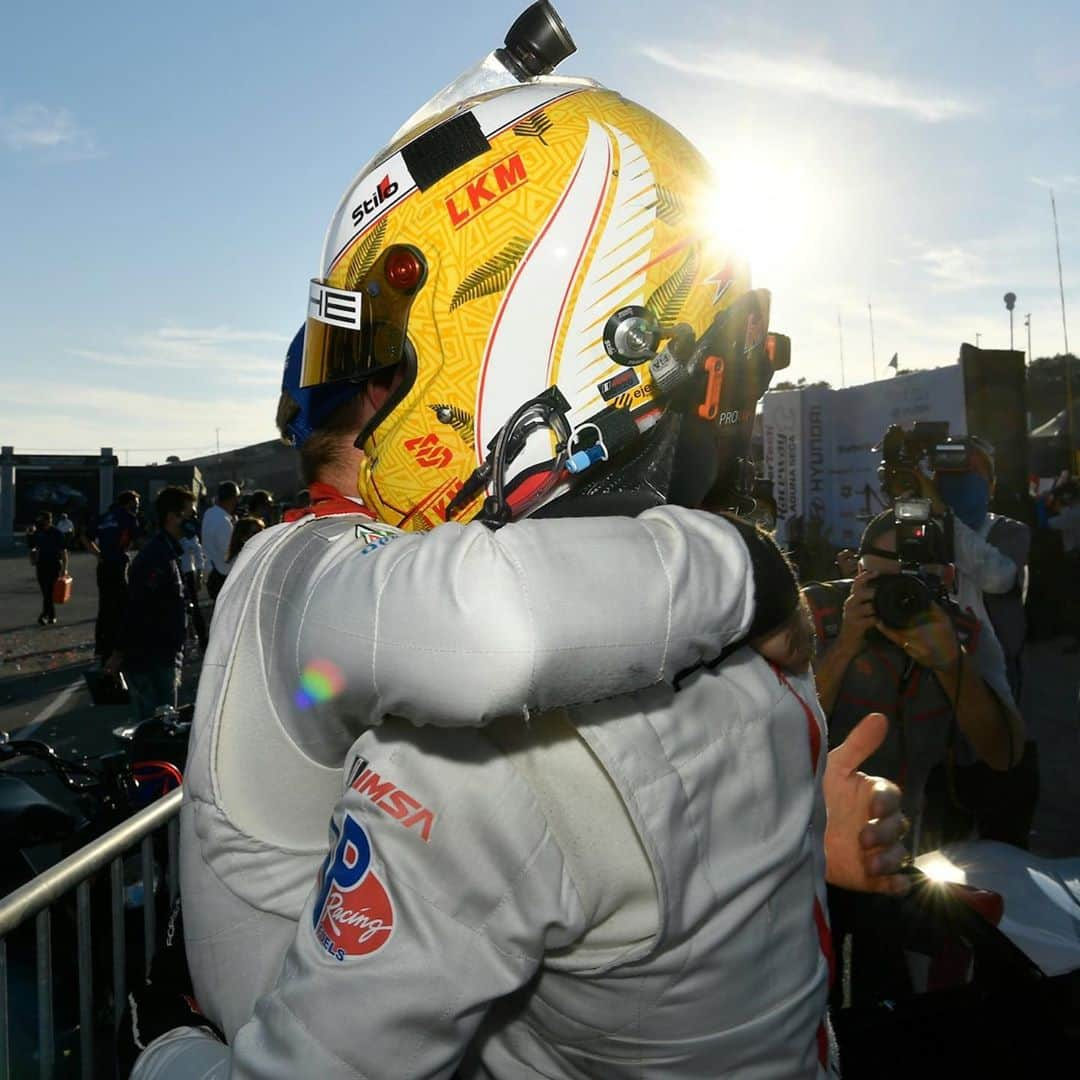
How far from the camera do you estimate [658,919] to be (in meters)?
0.97

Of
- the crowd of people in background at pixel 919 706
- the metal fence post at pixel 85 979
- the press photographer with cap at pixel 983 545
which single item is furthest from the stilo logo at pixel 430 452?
the press photographer with cap at pixel 983 545

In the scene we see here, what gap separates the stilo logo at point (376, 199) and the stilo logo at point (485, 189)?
110 millimetres

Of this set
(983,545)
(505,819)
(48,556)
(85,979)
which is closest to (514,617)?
(505,819)

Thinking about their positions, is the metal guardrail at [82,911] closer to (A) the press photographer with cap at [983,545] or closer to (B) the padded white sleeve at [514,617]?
(B) the padded white sleeve at [514,617]

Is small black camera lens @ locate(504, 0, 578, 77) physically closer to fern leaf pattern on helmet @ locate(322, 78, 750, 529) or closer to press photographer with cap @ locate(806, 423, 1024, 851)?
fern leaf pattern on helmet @ locate(322, 78, 750, 529)

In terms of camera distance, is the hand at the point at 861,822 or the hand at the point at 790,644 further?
the hand at the point at 861,822

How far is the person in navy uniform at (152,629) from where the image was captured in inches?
283

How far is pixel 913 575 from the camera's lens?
313 centimetres

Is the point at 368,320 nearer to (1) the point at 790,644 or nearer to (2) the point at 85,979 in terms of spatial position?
(1) the point at 790,644

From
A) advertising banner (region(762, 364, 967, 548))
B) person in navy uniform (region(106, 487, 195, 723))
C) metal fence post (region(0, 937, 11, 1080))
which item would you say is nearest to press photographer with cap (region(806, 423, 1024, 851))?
metal fence post (region(0, 937, 11, 1080))

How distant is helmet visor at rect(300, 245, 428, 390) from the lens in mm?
1392

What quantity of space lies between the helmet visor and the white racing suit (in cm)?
31

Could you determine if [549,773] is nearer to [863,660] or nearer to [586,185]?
[586,185]

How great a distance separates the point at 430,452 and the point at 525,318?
0.23 meters
